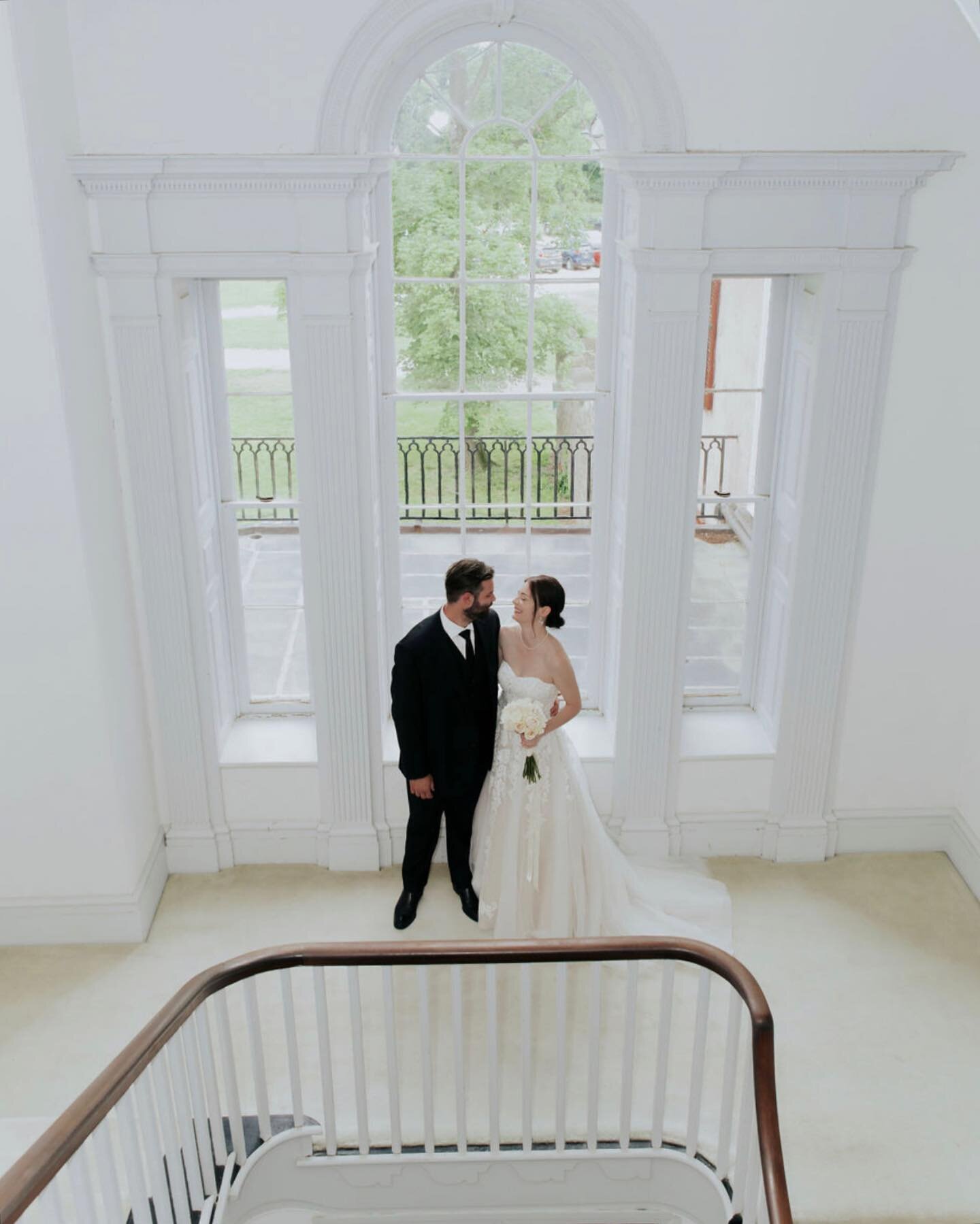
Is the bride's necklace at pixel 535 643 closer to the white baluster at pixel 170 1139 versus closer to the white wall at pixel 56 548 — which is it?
the white wall at pixel 56 548

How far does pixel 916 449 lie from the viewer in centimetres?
508

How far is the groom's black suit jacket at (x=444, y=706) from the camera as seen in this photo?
192 inches

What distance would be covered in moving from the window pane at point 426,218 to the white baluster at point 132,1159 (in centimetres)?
355

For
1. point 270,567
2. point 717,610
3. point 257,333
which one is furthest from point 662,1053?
point 257,333

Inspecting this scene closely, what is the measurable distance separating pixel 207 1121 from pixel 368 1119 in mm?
730

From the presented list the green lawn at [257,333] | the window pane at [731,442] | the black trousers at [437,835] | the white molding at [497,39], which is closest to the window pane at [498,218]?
the white molding at [497,39]

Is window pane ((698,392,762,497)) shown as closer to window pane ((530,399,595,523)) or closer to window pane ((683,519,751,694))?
window pane ((683,519,751,694))

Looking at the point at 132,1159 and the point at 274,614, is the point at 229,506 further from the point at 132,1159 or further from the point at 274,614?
the point at 132,1159

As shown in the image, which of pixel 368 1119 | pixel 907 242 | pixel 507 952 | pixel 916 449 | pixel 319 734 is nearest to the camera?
pixel 507 952

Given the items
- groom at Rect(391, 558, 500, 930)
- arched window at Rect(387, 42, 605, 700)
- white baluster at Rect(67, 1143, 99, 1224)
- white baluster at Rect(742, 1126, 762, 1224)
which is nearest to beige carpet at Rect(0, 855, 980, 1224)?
groom at Rect(391, 558, 500, 930)

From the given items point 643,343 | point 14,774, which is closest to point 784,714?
point 643,343

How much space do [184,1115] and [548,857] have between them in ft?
6.72

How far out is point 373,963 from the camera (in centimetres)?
340

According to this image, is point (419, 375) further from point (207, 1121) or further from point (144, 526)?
point (207, 1121)
